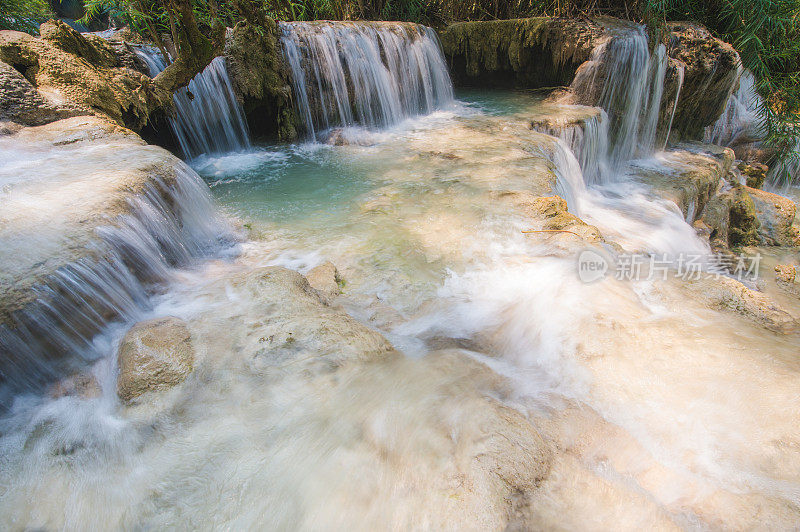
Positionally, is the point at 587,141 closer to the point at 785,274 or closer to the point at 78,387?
the point at 785,274

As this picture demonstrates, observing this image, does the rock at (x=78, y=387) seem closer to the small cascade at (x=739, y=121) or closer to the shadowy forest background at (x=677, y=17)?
the shadowy forest background at (x=677, y=17)

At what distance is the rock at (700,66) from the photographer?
704cm

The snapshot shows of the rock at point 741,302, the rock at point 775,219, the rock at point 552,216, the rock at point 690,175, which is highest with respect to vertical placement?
the rock at point 552,216

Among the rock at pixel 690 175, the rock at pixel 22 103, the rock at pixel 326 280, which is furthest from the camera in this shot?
the rock at pixel 690 175

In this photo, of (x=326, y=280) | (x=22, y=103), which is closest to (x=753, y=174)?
(x=326, y=280)

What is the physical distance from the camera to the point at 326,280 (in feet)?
9.88

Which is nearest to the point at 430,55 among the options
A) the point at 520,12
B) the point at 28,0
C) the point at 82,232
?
the point at 520,12

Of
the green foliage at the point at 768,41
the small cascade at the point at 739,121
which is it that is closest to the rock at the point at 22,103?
the green foliage at the point at 768,41

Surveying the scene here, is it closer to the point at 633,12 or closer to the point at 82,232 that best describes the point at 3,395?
the point at 82,232

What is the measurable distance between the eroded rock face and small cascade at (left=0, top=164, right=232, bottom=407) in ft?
6.30

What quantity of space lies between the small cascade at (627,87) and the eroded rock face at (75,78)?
22.8 ft

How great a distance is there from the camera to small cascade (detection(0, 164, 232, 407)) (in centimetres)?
200

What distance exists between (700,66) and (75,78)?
9393 millimetres

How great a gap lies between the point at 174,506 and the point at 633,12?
999 cm
